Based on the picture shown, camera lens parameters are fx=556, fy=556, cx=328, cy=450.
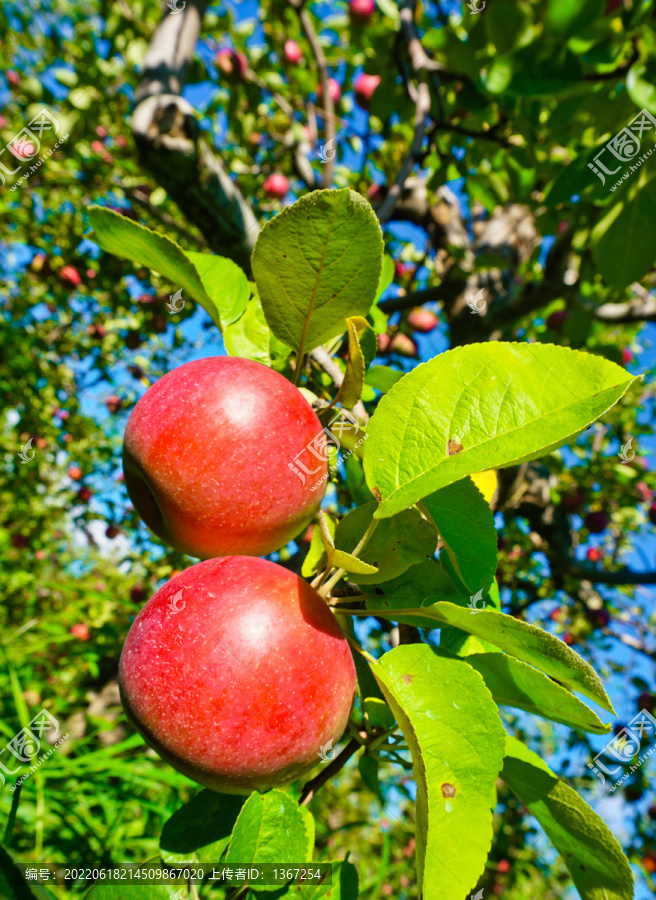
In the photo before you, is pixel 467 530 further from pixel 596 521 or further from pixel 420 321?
pixel 596 521

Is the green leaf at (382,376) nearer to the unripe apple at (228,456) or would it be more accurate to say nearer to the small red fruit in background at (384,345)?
the unripe apple at (228,456)

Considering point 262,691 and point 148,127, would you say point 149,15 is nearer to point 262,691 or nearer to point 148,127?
point 148,127

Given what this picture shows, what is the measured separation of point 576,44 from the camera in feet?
4.77

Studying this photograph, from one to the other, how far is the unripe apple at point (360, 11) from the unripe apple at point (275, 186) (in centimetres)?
82

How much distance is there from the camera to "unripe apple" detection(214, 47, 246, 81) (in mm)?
2893

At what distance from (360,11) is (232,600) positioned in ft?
10.4

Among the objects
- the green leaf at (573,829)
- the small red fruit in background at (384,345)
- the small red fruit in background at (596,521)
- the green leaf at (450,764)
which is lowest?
the small red fruit in background at (596,521)

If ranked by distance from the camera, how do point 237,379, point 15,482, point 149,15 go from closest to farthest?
point 237,379 < point 149,15 < point 15,482

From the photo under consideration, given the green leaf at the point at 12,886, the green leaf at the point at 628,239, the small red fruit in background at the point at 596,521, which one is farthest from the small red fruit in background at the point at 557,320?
the green leaf at the point at 12,886

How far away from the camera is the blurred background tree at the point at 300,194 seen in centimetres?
157

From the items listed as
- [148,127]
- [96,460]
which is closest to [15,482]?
[96,460]

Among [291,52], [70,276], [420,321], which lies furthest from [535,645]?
[291,52]

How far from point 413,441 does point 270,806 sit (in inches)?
18.7

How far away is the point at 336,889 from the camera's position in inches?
28.7
